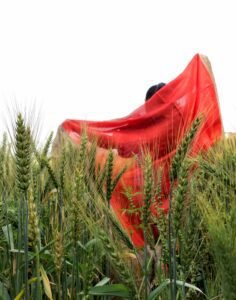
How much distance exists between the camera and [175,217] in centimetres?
142

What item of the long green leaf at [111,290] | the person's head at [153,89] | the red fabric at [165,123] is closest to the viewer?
the long green leaf at [111,290]

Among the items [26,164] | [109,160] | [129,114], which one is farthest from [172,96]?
[26,164]

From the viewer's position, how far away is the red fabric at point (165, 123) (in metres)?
3.22

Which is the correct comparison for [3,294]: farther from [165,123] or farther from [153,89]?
[153,89]

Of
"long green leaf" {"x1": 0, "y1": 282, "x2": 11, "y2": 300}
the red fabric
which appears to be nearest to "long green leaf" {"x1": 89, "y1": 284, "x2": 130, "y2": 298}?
"long green leaf" {"x1": 0, "y1": 282, "x2": 11, "y2": 300}

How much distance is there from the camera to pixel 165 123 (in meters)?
3.52

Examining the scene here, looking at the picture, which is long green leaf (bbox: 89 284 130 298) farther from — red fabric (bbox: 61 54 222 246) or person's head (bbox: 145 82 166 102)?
person's head (bbox: 145 82 166 102)

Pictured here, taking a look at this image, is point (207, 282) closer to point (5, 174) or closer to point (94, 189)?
point (94, 189)

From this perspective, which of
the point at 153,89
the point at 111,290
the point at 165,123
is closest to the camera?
the point at 111,290

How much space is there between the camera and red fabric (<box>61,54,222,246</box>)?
127 inches

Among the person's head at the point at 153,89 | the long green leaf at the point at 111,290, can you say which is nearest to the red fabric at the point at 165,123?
the person's head at the point at 153,89

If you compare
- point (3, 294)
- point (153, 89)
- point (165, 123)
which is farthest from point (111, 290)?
point (153, 89)

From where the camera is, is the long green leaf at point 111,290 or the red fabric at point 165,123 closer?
the long green leaf at point 111,290

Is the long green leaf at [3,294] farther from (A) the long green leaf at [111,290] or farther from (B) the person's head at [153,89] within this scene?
(B) the person's head at [153,89]
